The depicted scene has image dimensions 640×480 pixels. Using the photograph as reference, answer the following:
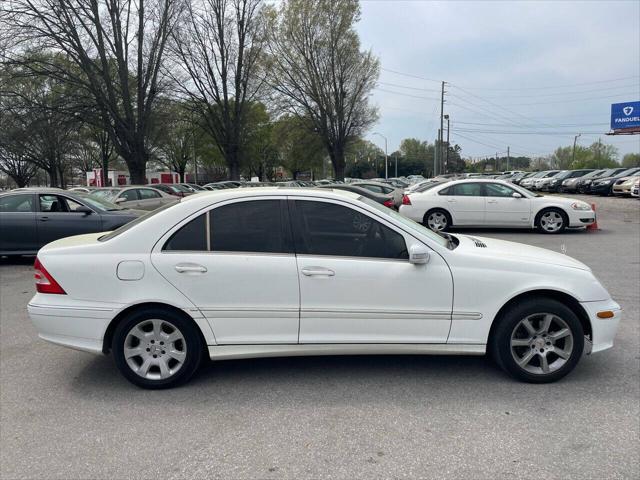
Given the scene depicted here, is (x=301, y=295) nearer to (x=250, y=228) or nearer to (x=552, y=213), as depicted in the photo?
(x=250, y=228)

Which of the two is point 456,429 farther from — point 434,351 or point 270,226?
point 270,226

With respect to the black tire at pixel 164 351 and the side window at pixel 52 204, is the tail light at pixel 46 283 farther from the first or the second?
the side window at pixel 52 204

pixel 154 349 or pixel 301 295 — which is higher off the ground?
pixel 301 295

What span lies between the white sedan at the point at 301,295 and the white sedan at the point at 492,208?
9.15m

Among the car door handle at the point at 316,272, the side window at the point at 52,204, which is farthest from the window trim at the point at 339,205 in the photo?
the side window at the point at 52,204

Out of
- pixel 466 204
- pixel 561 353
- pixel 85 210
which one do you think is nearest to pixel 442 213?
pixel 466 204

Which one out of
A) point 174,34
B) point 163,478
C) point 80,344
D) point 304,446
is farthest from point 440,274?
point 174,34

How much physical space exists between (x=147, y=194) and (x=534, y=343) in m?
16.2

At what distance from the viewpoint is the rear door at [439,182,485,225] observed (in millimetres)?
12539

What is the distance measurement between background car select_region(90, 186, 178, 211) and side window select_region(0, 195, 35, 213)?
680cm

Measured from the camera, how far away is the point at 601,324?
3607 mm

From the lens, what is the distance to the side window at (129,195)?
16.5 meters

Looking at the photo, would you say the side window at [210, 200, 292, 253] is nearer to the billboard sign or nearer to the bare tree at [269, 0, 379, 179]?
the bare tree at [269, 0, 379, 179]

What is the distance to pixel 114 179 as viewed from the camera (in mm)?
43781
